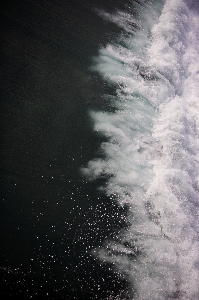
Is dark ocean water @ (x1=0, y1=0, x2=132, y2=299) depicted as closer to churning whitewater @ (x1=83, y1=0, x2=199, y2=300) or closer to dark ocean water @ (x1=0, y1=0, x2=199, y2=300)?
dark ocean water @ (x1=0, y1=0, x2=199, y2=300)

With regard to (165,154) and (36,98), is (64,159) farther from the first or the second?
(165,154)

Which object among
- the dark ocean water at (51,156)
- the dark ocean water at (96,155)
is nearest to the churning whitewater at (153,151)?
the dark ocean water at (96,155)

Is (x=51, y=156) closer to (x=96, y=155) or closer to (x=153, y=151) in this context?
(x=96, y=155)

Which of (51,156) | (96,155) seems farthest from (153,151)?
(51,156)

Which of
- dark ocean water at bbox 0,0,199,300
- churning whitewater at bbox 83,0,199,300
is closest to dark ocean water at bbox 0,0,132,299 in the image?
dark ocean water at bbox 0,0,199,300

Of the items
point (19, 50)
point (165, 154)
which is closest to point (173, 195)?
point (165, 154)
